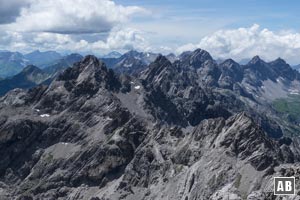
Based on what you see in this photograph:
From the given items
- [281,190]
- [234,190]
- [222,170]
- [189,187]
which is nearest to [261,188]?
[234,190]

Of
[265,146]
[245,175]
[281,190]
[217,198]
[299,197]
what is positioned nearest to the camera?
[281,190]

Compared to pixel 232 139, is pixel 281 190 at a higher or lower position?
higher

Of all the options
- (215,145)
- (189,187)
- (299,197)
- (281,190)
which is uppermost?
(281,190)

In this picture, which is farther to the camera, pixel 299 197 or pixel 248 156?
pixel 248 156

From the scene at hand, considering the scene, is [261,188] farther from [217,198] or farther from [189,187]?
[189,187]

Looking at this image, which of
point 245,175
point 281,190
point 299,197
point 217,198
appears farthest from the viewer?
point 245,175

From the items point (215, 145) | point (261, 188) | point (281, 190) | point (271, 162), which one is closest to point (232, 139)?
point (215, 145)

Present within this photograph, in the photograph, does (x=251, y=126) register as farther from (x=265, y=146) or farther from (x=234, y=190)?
(x=234, y=190)

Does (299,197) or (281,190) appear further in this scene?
(299,197)

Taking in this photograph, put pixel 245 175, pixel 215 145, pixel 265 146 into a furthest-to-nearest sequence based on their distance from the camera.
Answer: pixel 215 145
pixel 265 146
pixel 245 175
